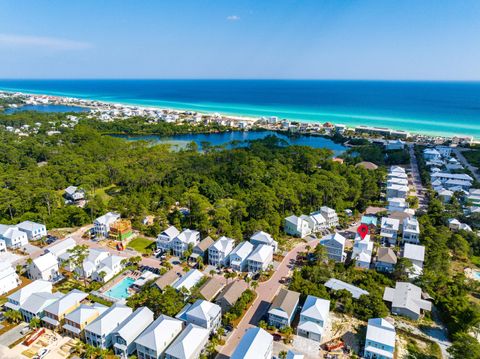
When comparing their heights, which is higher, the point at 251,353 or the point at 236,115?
the point at 236,115

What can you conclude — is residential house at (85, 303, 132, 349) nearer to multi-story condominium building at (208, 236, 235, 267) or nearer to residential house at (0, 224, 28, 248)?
multi-story condominium building at (208, 236, 235, 267)

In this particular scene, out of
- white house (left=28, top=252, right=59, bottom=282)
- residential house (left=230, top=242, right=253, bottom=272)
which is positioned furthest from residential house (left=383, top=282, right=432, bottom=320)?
white house (left=28, top=252, right=59, bottom=282)

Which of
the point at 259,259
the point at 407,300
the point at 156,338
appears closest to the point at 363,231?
the point at 407,300

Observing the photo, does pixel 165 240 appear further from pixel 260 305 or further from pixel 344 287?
pixel 344 287

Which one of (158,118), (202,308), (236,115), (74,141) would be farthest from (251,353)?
(236,115)

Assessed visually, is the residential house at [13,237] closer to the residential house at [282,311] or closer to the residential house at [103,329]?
the residential house at [103,329]

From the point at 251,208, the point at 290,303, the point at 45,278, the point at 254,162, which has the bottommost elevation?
the point at 45,278

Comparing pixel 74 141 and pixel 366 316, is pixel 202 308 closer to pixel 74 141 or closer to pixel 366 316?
pixel 366 316
